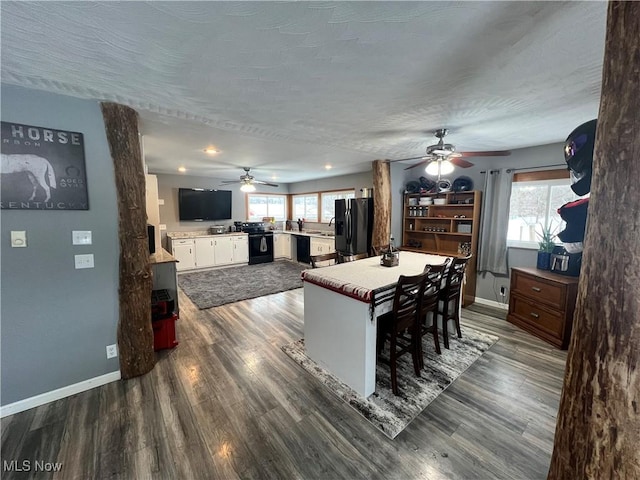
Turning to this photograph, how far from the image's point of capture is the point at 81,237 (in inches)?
79.7

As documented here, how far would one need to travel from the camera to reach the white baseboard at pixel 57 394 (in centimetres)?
187

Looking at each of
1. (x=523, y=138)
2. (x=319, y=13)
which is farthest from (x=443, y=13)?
(x=523, y=138)

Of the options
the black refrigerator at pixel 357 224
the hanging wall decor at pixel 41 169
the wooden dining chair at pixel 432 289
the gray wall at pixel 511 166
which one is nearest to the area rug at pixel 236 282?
the black refrigerator at pixel 357 224

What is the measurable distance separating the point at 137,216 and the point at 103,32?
4.47ft

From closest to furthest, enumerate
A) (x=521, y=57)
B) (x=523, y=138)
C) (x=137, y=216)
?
(x=521, y=57)
(x=137, y=216)
(x=523, y=138)

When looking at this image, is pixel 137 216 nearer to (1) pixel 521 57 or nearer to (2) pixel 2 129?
(2) pixel 2 129

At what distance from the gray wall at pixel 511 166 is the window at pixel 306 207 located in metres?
3.88

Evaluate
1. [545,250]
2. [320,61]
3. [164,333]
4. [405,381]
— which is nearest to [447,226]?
[545,250]

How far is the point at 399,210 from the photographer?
188 inches

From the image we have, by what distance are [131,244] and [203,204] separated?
4.58 m

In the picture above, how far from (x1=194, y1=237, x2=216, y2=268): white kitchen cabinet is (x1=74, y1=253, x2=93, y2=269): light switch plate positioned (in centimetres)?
404

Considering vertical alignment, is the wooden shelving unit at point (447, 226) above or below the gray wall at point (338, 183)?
below

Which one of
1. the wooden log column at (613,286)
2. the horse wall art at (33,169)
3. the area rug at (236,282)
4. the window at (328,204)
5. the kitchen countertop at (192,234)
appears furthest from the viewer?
the window at (328,204)

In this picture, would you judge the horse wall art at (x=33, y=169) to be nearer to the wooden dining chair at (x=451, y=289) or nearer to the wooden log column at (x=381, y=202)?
the wooden dining chair at (x=451, y=289)
